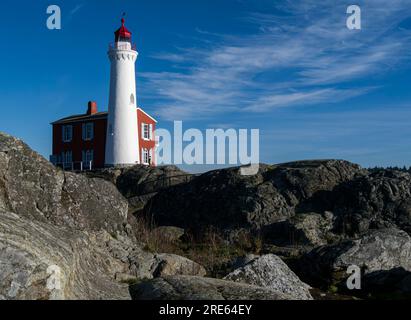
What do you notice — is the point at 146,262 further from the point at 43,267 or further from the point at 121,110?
the point at 121,110

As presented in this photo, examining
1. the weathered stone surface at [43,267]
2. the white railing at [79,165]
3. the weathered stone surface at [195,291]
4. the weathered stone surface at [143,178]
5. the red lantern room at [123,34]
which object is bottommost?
the weathered stone surface at [195,291]

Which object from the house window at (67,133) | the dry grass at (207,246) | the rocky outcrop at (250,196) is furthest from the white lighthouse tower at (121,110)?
the dry grass at (207,246)

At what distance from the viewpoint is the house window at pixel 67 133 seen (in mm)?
54062

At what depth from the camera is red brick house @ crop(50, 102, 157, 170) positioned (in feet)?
168

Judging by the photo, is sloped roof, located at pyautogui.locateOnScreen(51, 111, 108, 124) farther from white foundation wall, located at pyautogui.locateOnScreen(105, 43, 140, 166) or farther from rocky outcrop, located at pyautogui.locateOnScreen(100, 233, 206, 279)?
rocky outcrop, located at pyautogui.locateOnScreen(100, 233, 206, 279)

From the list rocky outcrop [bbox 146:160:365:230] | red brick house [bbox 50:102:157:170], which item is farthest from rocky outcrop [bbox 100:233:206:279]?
red brick house [bbox 50:102:157:170]

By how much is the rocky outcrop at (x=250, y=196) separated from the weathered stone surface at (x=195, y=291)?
1222 cm

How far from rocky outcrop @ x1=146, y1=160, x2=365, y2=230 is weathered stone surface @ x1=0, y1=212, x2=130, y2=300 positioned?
43.1ft

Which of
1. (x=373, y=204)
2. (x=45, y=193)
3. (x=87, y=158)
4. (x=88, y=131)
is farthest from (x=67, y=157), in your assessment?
(x=45, y=193)

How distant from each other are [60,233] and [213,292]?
94.6 inches

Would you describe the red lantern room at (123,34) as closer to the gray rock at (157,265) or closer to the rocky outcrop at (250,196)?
the rocky outcrop at (250,196)

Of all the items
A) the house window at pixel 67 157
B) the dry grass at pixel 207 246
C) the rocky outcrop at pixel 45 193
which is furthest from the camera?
the house window at pixel 67 157
